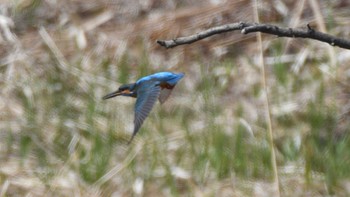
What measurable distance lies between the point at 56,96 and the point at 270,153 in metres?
1.02

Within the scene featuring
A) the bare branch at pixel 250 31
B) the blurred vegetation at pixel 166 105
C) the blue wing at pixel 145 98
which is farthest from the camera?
the blurred vegetation at pixel 166 105

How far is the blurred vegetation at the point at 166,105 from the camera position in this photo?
136 inches

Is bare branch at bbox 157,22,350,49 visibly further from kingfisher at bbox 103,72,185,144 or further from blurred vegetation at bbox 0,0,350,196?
blurred vegetation at bbox 0,0,350,196

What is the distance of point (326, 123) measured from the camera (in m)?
3.62

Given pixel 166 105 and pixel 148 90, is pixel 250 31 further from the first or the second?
pixel 166 105

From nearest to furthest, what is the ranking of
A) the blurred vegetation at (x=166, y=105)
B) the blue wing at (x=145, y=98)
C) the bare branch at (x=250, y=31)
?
the bare branch at (x=250, y=31), the blue wing at (x=145, y=98), the blurred vegetation at (x=166, y=105)

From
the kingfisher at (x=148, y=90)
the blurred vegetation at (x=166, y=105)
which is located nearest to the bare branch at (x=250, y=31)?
the kingfisher at (x=148, y=90)

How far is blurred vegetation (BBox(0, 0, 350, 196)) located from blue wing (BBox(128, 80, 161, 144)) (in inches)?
36.9

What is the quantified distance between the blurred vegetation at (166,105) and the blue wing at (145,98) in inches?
36.9

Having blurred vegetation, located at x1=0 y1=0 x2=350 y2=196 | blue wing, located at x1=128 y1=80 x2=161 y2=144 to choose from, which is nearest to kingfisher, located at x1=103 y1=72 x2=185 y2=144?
blue wing, located at x1=128 y1=80 x2=161 y2=144

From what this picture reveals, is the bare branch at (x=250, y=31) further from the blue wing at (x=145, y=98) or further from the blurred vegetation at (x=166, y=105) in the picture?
the blurred vegetation at (x=166, y=105)

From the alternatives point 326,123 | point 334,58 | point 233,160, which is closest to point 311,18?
point 334,58

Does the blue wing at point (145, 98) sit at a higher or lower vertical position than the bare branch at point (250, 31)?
lower

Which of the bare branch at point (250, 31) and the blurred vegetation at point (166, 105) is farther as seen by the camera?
the blurred vegetation at point (166, 105)
